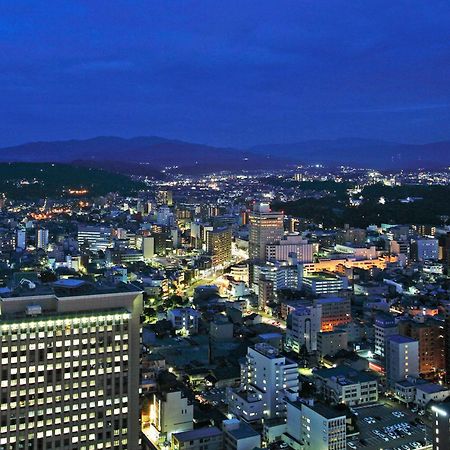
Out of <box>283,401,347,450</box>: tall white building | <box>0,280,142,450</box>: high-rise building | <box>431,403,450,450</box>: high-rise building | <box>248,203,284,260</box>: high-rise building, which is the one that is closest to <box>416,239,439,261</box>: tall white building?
<box>248,203,284,260</box>: high-rise building

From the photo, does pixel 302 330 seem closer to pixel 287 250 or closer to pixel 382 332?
pixel 382 332

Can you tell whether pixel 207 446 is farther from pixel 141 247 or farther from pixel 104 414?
pixel 141 247

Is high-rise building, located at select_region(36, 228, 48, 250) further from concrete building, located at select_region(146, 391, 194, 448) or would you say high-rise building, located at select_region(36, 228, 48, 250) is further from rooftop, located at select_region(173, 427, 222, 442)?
rooftop, located at select_region(173, 427, 222, 442)

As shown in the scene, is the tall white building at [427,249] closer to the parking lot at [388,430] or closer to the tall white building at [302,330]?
the tall white building at [302,330]

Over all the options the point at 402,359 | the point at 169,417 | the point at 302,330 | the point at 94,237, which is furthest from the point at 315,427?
the point at 94,237

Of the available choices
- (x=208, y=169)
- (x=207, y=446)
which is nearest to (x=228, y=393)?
(x=207, y=446)

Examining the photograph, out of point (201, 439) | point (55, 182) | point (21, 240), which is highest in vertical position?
point (55, 182)
